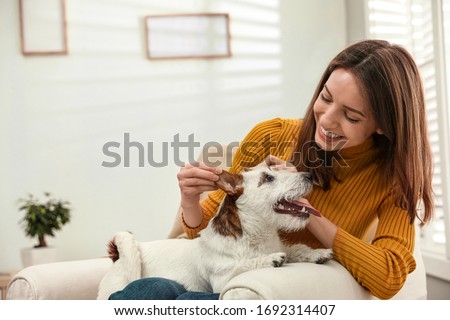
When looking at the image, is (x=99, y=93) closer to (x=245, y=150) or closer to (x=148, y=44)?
(x=148, y=44)

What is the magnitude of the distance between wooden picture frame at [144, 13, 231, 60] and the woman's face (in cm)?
251

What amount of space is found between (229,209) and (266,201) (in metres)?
0.10

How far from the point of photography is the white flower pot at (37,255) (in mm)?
3537

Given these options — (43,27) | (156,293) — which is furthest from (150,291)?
(43,27)

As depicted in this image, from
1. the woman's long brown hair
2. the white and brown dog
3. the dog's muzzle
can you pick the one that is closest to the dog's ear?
the white and brown dog

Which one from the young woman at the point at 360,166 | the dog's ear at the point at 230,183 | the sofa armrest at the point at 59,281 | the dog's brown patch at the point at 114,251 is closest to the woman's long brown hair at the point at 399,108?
the young woman at the point at 360,166

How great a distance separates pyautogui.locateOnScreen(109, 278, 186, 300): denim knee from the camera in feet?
4.54

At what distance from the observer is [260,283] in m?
1.25

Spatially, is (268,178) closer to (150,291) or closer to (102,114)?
(150,291)

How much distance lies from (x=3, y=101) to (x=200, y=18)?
1494 millimetres

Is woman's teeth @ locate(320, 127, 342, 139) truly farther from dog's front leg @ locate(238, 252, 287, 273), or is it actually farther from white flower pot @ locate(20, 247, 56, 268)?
white flower pot @ locate(20, 247, 56, 268)

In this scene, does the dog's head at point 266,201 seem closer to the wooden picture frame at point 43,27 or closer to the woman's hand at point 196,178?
the woman's hand at point 196,178

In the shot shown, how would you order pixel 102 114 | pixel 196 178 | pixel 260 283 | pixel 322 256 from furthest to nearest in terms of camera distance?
pixel 102 114
pixel 322 256
pixel 196 178
pixel 260 283
